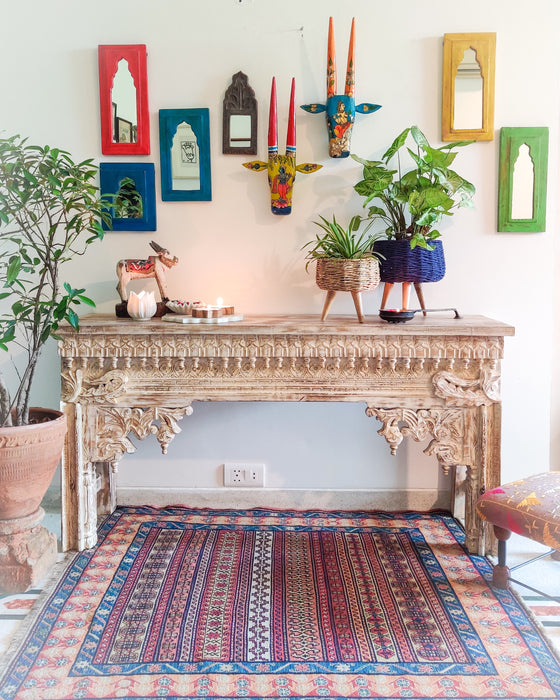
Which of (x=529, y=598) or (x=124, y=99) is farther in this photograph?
(x=124, y=99)

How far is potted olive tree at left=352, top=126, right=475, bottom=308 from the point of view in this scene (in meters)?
2.36

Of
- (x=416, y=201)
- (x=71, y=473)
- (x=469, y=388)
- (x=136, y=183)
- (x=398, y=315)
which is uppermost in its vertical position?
(x=136, y=183)

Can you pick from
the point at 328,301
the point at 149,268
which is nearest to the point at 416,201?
the point at 328,301

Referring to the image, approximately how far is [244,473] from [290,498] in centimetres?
24

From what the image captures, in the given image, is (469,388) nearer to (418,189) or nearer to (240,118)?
(418,189)

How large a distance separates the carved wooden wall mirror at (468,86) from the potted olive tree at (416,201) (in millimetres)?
193

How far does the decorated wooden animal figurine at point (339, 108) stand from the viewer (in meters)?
2.50

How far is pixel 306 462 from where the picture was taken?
111 inches

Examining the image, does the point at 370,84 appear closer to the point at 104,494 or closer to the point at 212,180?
the point at 212,180

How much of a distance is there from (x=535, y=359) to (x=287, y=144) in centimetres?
142

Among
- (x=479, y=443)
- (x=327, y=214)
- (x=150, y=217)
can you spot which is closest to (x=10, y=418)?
(x=150, y=217)

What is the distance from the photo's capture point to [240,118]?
2.64 m

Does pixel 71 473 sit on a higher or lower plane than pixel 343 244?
lower

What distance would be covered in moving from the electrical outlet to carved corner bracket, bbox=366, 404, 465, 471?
729mm
